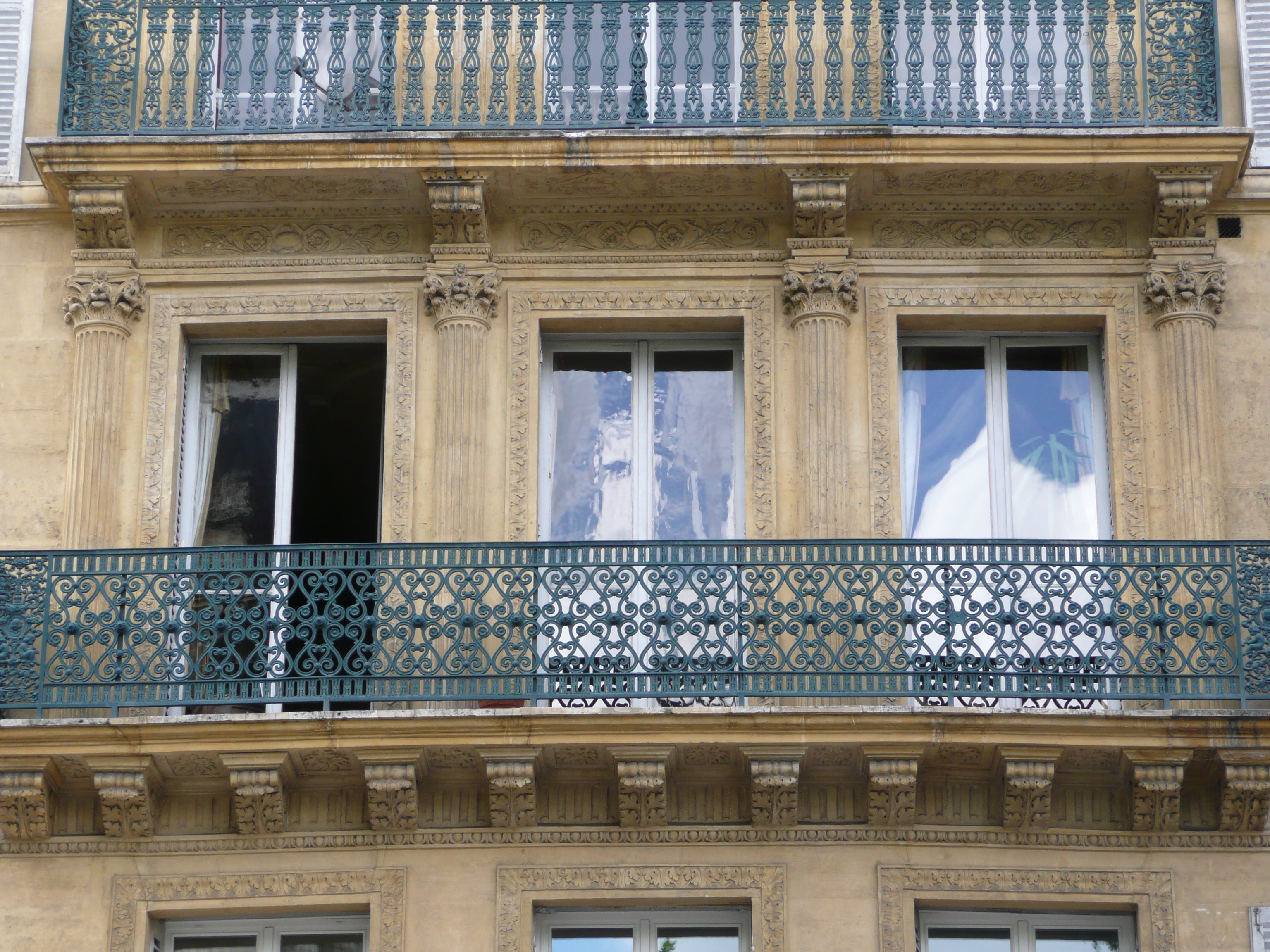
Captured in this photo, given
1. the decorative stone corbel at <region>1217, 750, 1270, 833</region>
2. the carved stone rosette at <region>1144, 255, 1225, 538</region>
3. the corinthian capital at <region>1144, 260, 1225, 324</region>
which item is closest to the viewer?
the decorative stone corbel at <region>1217, 750, 1270, 833</region>

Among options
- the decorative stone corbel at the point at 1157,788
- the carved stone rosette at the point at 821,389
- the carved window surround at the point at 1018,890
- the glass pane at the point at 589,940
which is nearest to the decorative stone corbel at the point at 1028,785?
the carved window surround at the point at 1018,890

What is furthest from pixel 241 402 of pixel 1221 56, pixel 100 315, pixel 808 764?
pixel 1221 56

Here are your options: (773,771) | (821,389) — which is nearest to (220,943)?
(773,771)

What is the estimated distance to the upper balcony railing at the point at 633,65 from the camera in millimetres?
14945

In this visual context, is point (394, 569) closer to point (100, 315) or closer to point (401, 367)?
point (401, 367)

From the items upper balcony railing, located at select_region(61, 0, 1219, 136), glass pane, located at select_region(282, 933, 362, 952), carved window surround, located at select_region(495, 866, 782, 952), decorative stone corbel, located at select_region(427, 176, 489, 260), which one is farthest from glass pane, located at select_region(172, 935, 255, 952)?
upper balcony railing, located at select_region(61, 0, 1219, 136)

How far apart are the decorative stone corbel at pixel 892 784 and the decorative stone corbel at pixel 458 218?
154 inches

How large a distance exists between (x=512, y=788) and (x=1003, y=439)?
147 inches

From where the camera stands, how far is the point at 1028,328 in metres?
15.0

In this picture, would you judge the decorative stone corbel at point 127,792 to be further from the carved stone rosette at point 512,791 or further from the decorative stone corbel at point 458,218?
the decorative stone corbel at point 458,218

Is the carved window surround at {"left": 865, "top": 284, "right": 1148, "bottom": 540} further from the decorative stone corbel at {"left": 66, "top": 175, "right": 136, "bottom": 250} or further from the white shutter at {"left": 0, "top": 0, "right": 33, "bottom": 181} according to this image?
the white shutter at {"left": 0, "top": 0, "right": 33, "bottom": 181}

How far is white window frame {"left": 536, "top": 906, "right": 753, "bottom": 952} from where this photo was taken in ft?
44.3

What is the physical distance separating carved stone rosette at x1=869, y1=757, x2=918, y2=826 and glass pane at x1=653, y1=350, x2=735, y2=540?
1.96m

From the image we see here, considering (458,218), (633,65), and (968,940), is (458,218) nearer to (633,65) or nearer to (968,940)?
(633,65)
